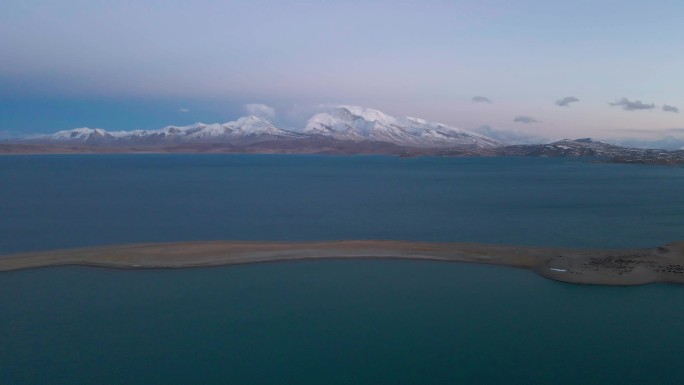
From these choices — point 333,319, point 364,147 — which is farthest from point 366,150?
point 333,319

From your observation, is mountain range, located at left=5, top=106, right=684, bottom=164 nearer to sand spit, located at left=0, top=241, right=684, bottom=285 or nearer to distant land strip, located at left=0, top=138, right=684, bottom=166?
distant land strip, located at left=0, top=138, right=684, bottom=166

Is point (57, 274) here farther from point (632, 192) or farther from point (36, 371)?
point (632, 192)

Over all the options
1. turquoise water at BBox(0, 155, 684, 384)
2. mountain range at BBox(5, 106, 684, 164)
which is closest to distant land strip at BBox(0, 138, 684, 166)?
mountain range at BBox(5, 106, 684, 164)

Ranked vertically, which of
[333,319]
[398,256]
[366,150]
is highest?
[366,150]

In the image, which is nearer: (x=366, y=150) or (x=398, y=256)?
(x=398, y=256)

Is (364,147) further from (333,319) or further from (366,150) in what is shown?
(333,319)

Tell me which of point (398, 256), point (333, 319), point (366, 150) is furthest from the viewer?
point (366, 150)

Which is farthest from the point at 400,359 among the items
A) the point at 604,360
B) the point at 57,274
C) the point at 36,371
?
the point at 57,274

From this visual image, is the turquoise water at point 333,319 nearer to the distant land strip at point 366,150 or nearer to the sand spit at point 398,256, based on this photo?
the sand spit at point 398,256
